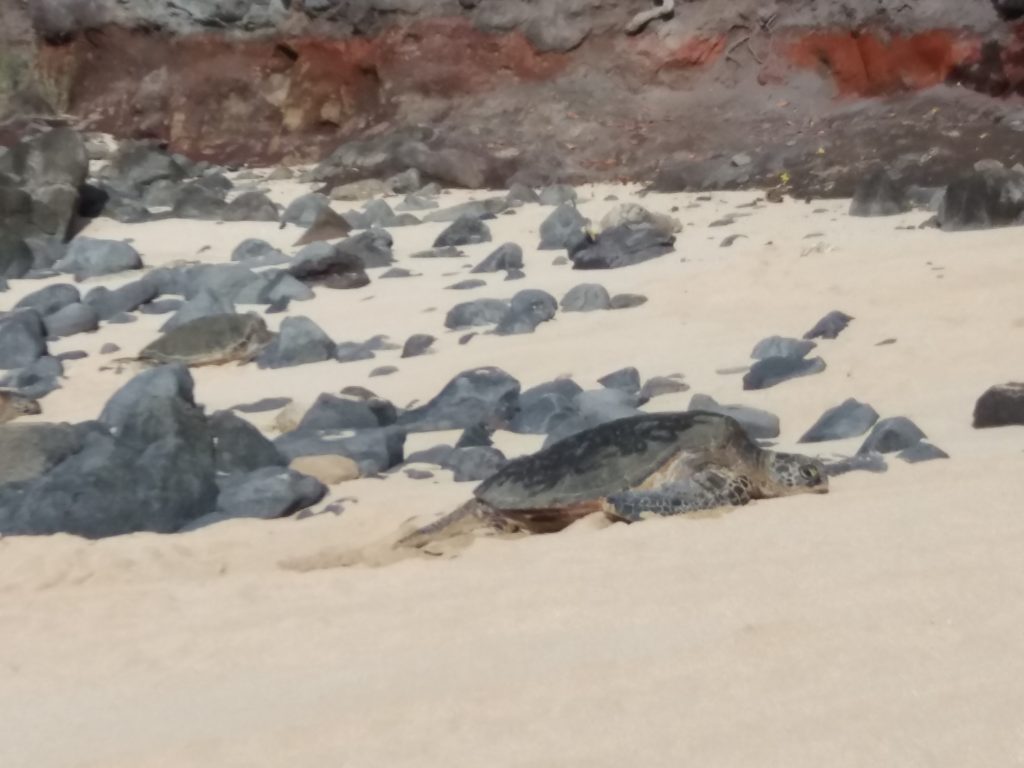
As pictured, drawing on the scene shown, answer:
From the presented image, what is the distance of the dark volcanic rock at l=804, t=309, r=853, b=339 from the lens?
16.5ft

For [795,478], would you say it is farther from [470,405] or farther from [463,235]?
[463,235]

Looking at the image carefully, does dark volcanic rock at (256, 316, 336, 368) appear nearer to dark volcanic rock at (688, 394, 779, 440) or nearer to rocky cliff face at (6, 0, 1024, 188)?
dark volcanic rock at (688, 394, 779, 440)

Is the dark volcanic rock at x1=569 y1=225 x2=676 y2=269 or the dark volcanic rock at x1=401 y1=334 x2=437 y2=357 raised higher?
the dark volcanic rock at x1=569 y1=225 x2=676 y2=269

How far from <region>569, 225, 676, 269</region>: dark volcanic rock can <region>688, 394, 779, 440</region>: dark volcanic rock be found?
2372 mm

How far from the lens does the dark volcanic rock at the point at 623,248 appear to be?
21.9 feet

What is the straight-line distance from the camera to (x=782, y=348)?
16.0 ft

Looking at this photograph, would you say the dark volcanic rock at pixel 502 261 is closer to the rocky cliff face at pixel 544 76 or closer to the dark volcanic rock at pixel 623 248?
the dark volcanic rock at pixel 623 248

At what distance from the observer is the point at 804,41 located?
973 cm

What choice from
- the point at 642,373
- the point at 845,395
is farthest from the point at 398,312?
the point at 845,395

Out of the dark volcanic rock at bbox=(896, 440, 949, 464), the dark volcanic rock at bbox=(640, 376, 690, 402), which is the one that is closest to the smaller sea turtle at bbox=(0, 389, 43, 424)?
the dark volcanic rock at bbox=(640, 376, 690, 402)

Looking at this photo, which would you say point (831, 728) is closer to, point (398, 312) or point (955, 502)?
point (955, 502)

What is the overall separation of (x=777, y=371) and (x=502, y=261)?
246 centimetres

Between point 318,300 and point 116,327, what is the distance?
33.6 inches

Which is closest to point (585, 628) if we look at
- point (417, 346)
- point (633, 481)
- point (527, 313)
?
point (633, 481)
